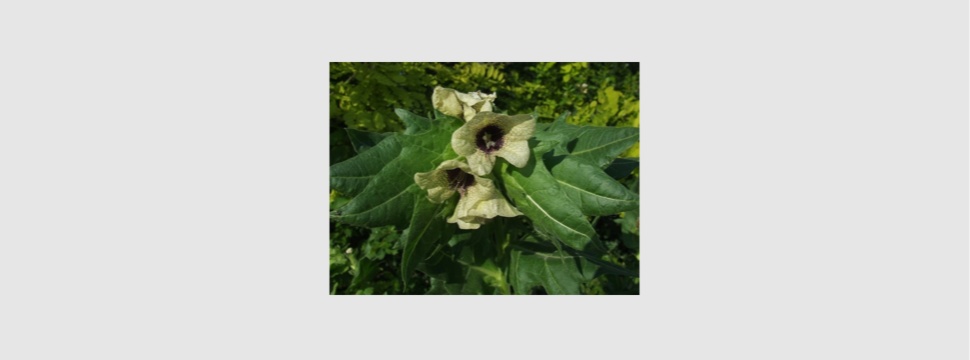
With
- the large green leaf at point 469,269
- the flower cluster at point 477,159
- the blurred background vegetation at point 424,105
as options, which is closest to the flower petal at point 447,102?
the flower cluster at point 477,159

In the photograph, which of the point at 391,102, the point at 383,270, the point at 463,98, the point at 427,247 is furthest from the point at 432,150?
the point at 383,270

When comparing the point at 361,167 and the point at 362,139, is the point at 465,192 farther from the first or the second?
the point at 362,139

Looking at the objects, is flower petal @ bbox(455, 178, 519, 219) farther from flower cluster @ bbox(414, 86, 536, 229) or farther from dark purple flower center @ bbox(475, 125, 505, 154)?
dark purple flower center @ bbox(475, 125, 505, 154)

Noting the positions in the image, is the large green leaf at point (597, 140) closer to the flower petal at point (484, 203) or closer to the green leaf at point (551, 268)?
the flower petal at point (484, 203)

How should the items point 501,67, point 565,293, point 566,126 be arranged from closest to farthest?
point 566,126
point 565,293
point 501,67

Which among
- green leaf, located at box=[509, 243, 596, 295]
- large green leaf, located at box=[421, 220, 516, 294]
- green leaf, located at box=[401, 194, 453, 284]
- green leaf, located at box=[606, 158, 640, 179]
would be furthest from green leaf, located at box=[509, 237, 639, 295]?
green leaf, located at box=[401, 194, 453, 284]

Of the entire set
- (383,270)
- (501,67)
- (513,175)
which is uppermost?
(501,67)

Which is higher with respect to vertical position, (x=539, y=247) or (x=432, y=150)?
(x=432, y=150)

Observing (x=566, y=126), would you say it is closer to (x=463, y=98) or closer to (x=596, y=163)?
(x=596, y=163)
